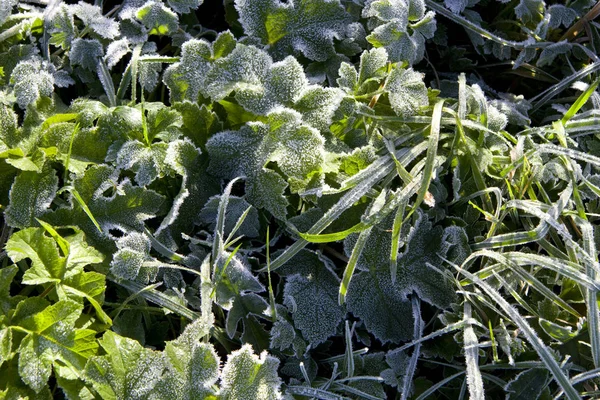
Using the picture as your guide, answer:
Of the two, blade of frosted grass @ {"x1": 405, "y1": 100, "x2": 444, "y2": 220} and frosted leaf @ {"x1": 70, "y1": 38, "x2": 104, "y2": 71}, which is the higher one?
frosted leaf @ {"x1": 70, "y1": 38, "x2": 104, "y2": 71}

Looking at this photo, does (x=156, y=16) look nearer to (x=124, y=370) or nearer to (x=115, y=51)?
(x=115, y=51)

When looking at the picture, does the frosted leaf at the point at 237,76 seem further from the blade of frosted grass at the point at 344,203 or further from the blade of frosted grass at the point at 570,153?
the blade of frosted grass at the point at 570,153

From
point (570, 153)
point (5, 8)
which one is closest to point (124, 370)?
point (5, 8)

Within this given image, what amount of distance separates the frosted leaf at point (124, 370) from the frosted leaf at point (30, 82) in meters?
0.68

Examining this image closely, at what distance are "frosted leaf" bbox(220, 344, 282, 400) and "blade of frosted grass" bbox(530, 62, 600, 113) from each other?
1263 millimetres

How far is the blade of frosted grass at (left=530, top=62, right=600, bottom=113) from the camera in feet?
6.34

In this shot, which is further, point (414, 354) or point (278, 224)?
point (278, 224)

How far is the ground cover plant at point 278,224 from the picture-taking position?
4.58 feet

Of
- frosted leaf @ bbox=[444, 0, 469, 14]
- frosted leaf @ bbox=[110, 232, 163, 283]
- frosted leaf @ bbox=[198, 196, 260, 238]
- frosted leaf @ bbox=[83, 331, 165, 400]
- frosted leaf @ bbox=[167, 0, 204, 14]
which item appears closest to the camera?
frosted leaf @ bbox=[83, 331, 165, 400]

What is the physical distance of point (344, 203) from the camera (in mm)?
1489

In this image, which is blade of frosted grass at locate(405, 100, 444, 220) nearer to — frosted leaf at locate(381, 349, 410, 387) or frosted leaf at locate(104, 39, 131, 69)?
frosted leaf at locate(381, 349, 410, 387)

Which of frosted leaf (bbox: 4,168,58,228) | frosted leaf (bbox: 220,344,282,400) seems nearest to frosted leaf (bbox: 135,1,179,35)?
frosted leaf (bbox: 4,168,58,228)

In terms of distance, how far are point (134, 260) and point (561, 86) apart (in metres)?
1.42

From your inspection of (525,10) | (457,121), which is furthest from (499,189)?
(525,10)
